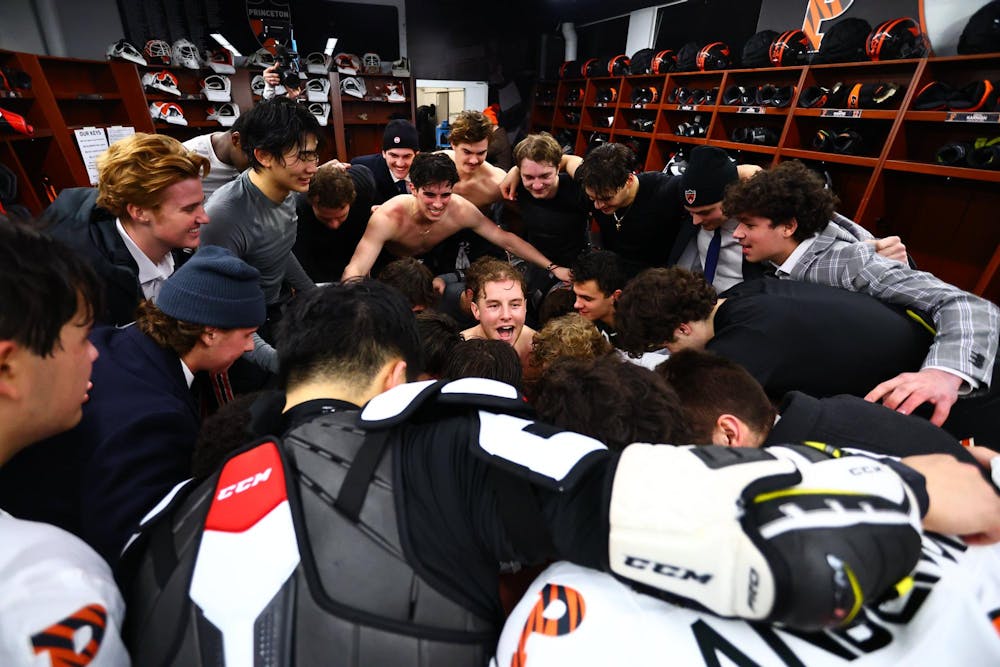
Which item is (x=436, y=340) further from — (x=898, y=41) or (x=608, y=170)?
(x=898, y=41)

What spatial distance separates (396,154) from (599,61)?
5.64 metres

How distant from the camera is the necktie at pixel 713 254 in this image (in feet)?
9.15

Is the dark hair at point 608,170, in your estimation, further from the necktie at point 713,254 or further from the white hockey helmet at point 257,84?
the white hockey helmet at point 257,84

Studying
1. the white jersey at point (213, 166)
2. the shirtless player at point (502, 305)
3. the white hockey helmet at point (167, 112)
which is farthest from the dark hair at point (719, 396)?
the white hockey helmet at point (167, 112)

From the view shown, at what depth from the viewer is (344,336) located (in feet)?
3.59

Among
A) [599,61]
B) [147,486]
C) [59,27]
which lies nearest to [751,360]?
[147,486]

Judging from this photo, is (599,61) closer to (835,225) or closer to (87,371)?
(835,225)

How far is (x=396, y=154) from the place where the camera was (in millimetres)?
3736

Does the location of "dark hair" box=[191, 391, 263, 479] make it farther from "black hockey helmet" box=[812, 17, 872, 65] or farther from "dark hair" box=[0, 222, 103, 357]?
"black hockey helmet" box=[812, 17, 872, 65]

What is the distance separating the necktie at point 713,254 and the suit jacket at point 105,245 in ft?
9.48

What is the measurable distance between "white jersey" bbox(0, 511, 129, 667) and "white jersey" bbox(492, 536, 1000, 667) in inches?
23.3

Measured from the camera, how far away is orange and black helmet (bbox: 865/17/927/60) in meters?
3.56

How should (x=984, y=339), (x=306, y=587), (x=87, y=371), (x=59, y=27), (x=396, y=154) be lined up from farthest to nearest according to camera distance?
(x=59, y=27)
(x=396, y=154)
(x=984, y=339)
(x=87, y=371)
(x=306, y=587)

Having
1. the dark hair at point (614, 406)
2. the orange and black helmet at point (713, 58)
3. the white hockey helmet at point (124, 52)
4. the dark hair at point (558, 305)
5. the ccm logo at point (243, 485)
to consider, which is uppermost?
the orange and black helmet at point (713, 58)
